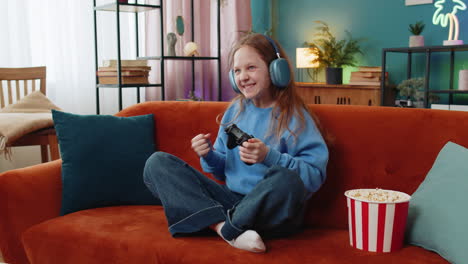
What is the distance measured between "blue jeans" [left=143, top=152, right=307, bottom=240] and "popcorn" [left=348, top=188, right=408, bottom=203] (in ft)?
0.47

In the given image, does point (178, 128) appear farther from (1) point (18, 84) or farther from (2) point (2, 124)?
(1) point (18, 84)

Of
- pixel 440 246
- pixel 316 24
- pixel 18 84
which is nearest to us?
pixel 440 246

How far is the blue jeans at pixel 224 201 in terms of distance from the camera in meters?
1.29

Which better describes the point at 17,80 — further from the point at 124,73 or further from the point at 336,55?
the point at 336,55

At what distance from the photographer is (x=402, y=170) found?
1.48 m

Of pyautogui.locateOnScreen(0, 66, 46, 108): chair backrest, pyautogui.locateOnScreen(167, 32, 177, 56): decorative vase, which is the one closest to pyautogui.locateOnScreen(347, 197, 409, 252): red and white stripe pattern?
pyautogui.locateOnScreen(0, 66, 46, 108): chair backrest

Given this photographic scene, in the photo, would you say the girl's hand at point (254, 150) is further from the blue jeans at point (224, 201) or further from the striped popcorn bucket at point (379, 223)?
the striped popcorn bucket at point (379, 223)

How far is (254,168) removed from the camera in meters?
1.55

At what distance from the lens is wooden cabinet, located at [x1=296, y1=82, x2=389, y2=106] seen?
4465 millimetres

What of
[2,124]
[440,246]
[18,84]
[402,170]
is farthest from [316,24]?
[440,246]

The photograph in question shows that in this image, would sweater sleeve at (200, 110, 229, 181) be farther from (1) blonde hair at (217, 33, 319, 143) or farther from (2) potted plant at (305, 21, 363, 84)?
(2) potted plant at (305, 21, 363, 84)

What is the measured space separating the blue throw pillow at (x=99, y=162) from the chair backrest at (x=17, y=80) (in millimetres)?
1525

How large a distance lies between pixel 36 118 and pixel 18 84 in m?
0.67

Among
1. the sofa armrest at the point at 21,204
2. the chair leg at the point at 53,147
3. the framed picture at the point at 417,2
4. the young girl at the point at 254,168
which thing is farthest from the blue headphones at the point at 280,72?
the framed picture at the point at 417,2
